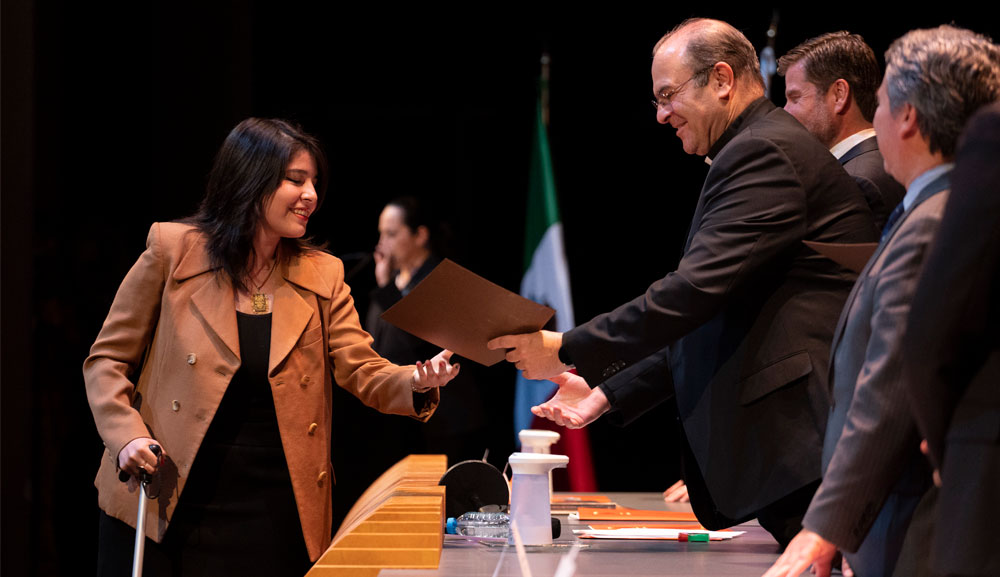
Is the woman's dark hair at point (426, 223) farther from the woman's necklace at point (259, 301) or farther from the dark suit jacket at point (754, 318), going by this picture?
the dark suit jacket at point (754, 318)

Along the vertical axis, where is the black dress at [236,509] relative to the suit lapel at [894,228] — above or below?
below

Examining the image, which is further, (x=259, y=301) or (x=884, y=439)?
(x=259, y=301)

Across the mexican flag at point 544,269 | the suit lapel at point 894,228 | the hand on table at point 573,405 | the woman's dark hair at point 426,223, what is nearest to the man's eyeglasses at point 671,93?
the hand on table at point 573,405

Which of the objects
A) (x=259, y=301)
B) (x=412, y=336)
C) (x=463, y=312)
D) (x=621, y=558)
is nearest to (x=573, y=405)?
(x=463, y=312)

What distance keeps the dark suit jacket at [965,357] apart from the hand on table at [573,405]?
1152mm

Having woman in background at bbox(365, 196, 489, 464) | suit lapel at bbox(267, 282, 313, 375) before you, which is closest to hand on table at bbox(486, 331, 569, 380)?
suit lapel at bbox(267, 282, 313, 375)

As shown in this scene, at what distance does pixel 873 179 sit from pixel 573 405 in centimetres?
95

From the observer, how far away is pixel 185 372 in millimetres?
2273

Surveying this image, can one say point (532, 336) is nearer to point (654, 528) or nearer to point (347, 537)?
point (654, 528)

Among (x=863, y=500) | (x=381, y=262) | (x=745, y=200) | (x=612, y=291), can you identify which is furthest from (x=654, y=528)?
(x=612, y=291)

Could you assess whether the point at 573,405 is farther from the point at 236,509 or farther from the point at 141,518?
the point at 141,518

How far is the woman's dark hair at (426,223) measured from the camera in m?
4.71

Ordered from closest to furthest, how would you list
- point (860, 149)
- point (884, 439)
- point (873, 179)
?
point (884, 439) < point (873, 179) < point (860, 149)

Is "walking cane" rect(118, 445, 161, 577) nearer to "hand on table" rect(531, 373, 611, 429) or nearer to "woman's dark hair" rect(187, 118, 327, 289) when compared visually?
"woman's dark hair" rect(187, 118, 327, 289)
